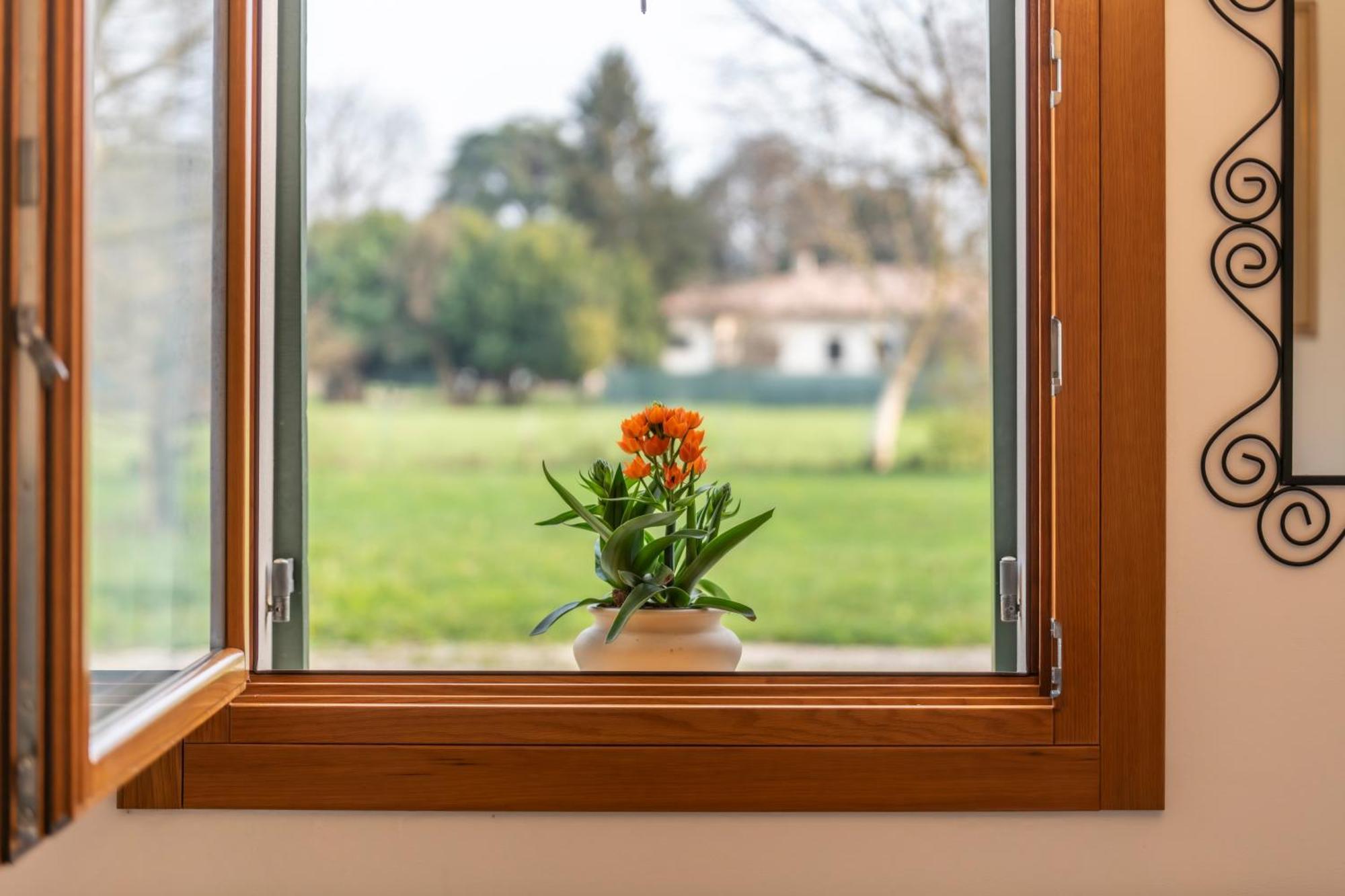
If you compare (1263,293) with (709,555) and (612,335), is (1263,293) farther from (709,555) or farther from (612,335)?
(612,335)

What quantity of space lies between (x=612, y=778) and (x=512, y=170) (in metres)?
4.51

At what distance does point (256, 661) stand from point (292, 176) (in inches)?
19.8

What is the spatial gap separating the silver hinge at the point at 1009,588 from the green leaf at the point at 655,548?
0.32 meters

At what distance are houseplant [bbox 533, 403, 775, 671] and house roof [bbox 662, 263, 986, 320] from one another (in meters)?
3.65

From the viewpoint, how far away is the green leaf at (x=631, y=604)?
1.12 m

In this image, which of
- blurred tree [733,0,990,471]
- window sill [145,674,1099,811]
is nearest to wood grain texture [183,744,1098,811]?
window sill [145,674,1099,811]

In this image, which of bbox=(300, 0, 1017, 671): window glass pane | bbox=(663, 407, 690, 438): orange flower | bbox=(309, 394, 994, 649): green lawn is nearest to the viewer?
bbox=(663, 407, 690, 438): orange flower

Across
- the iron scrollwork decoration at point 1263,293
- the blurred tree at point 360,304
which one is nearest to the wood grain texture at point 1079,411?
the iron scrollwork decoration at point 1263,293

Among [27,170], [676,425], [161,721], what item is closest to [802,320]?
[676,425]

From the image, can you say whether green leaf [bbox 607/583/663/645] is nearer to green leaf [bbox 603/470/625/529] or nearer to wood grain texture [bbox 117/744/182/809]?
green leaf [bbox 603/470/625/529]

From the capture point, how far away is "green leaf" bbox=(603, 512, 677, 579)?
1149 millimetres

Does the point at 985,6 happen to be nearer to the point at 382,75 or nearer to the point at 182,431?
the point at 182,431

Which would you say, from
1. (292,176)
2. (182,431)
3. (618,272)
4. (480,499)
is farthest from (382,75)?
(182,431)

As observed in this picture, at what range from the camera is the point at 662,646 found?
1.13m
